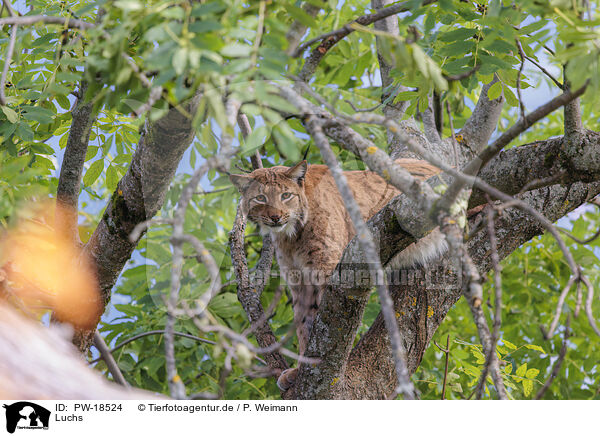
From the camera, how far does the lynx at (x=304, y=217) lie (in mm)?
3572

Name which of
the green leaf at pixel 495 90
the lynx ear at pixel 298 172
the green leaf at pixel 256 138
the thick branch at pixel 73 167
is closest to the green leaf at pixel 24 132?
the thick branch at pixel 73 167

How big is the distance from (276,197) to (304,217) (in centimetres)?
27

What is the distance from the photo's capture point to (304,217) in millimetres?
3750

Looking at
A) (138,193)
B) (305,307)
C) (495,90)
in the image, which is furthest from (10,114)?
(495,90)

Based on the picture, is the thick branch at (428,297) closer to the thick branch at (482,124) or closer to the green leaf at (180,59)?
the thick branch at (482,124)

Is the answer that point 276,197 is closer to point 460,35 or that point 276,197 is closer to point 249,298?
point 249,298

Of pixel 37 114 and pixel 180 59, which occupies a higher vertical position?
pixel 37 114

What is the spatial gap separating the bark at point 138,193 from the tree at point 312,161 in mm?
13

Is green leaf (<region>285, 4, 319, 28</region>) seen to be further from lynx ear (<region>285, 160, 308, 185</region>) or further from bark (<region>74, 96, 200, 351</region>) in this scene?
lynx ear (<region>285, 160, 308, 185</region>)

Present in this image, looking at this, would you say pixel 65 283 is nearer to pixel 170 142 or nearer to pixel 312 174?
pixel 170 142
